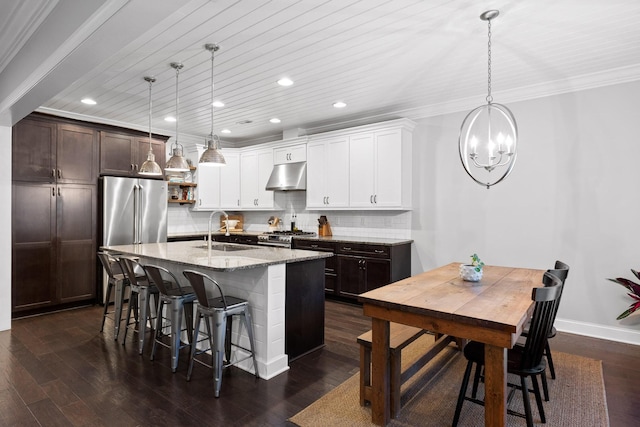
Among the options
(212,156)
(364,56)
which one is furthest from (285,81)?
(212,156)

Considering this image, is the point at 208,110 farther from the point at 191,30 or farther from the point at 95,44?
the point at 95,44

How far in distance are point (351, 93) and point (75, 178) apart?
395 cm

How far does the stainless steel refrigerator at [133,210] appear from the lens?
5.12m

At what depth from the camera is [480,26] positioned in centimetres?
276

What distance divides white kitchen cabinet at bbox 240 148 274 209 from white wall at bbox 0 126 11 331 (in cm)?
354

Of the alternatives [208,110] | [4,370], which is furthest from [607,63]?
[4,370]

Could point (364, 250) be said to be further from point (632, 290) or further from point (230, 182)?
point (230, 182)

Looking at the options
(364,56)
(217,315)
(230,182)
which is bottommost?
(217,315)

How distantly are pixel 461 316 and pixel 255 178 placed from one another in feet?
17.9

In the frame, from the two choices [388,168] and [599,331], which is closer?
[599,331]

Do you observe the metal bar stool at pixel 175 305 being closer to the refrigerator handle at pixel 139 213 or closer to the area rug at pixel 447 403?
the area rug at pixel 447 403

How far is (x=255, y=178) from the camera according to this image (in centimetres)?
680

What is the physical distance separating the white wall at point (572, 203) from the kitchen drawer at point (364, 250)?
2.96 ft

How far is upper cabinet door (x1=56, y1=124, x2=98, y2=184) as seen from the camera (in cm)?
484
